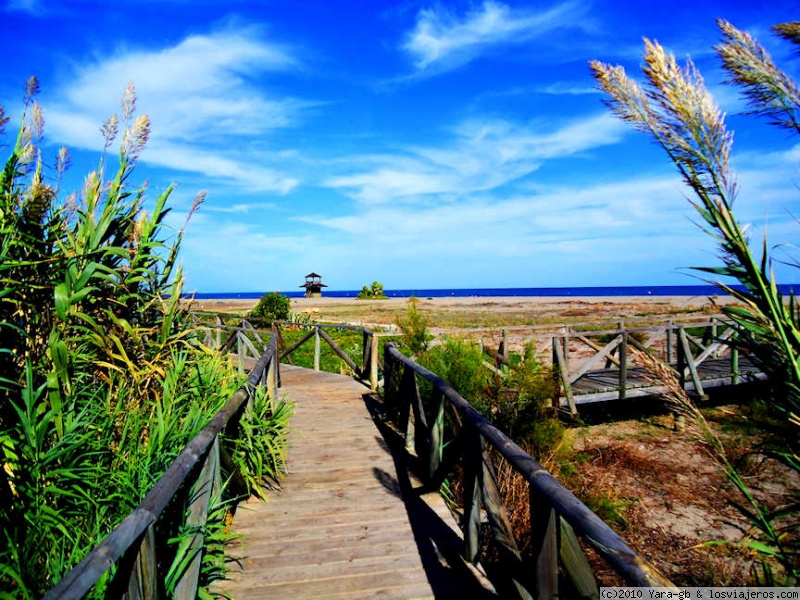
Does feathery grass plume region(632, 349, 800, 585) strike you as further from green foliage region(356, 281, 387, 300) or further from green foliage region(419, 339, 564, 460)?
green foliage region(356, 281, 387, 300)

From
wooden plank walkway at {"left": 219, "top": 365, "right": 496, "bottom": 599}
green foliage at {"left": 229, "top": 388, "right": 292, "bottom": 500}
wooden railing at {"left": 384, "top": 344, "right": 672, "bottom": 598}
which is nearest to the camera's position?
wooden railing at {"left": 384, "top": 344, "right": 672, "bottom": 598}

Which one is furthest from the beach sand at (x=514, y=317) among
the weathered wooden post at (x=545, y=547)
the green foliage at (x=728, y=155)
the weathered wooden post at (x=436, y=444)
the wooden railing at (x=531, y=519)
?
the weathered wooden post at (x=436, y=444)

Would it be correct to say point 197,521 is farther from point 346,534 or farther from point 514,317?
point 514,317

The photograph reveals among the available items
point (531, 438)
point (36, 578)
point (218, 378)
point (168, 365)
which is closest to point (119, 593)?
point (36, 578)

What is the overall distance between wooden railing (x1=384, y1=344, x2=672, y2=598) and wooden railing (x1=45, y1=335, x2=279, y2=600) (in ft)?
5.44

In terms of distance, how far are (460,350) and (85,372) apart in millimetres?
4485

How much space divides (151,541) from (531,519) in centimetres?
177

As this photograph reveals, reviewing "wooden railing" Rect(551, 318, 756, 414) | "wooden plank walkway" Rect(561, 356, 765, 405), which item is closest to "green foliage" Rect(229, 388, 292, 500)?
"wooden railing" Rect(551, 318, 756, 414)

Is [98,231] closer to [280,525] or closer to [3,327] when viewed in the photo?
[3,327]

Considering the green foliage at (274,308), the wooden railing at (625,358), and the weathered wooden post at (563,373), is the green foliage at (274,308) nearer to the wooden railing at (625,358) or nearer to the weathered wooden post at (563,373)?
the wooden railing at (625,358)

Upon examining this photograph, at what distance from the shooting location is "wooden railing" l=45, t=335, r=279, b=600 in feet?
5.14

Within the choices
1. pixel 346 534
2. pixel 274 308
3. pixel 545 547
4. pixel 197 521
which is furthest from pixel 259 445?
pixel 274 308

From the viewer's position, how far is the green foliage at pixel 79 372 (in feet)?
8.66

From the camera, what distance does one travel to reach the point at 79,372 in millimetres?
3514
